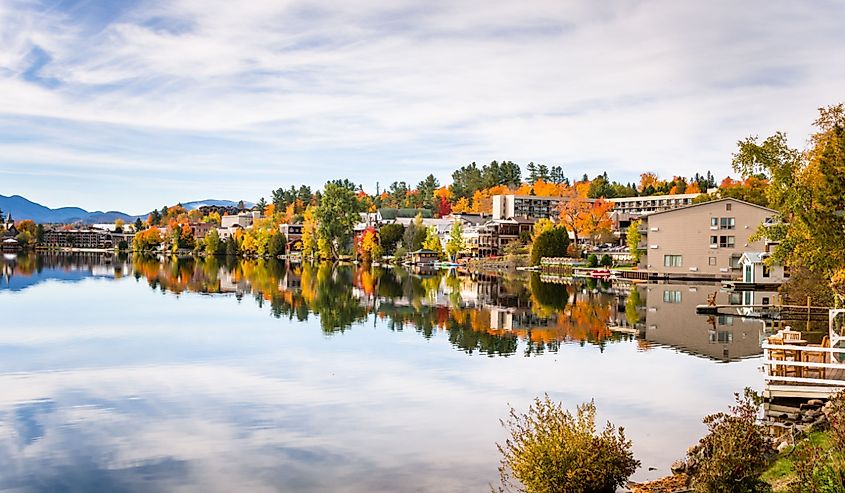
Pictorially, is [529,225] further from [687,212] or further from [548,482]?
[548,482]

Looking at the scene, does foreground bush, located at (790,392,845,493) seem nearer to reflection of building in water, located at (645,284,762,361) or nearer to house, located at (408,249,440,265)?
reflection of building in water, located at (645,284,762,361)

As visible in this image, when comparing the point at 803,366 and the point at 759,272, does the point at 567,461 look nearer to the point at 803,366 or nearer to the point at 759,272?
the point at 803,366

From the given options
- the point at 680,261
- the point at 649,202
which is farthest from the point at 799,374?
the point at 649,202

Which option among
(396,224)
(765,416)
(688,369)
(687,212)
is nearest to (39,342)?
(688,369)

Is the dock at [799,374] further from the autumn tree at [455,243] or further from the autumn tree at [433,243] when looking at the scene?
the autumn tree at [433,243]

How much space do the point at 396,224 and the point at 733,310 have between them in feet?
343

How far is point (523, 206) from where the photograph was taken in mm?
167750

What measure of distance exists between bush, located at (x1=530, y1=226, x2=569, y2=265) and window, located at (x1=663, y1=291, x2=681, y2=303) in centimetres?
4038

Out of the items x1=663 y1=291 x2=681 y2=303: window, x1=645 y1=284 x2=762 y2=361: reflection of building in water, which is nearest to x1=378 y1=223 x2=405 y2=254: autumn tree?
x1=663 y1=291 x2=681 y2=303: window

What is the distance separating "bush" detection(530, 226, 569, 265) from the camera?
3880 inches

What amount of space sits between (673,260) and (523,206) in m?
92.1

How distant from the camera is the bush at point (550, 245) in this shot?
323 ft

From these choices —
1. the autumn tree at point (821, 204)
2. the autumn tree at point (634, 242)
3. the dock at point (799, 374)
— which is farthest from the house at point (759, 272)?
the dock at point (799, 374)

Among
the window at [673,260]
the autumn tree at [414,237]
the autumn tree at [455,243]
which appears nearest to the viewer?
the window at [673,260]
